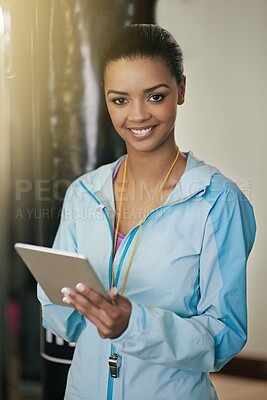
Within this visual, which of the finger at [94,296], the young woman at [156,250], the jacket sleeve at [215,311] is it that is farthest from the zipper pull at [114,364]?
the finger at [94,296]

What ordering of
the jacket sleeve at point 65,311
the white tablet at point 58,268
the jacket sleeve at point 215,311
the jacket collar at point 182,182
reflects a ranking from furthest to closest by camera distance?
the jacket sleeve at point 65,311
the jacket collar at point 182,182
the jacket sleeve at point 215,311
the white tablet at point 58,268

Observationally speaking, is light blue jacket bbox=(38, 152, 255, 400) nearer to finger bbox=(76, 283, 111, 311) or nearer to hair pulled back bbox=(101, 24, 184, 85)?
finger bbox=(76, 283, 111, 311)

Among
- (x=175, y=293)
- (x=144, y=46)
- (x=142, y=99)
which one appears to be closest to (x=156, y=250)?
(x=175, y=293)

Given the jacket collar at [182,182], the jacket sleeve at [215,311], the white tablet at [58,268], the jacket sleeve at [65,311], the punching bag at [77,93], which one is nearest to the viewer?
the white tablet at [58,268]

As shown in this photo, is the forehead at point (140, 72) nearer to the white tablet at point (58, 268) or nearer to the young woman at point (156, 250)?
the young woman at point (156, 250)

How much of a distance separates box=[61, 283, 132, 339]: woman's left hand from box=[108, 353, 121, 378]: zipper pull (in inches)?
7.4

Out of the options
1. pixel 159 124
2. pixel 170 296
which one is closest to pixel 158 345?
pixel 170 296

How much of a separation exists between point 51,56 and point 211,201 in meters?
0.87

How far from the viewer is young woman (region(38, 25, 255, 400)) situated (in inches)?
49.4

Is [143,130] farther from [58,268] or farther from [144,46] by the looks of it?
[58,268]

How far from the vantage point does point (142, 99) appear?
1345mm

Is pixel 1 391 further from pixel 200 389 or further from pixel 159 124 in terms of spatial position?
pixel 159 124

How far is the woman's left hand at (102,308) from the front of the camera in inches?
44.2

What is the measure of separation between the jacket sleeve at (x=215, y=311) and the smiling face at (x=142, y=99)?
197 mm
